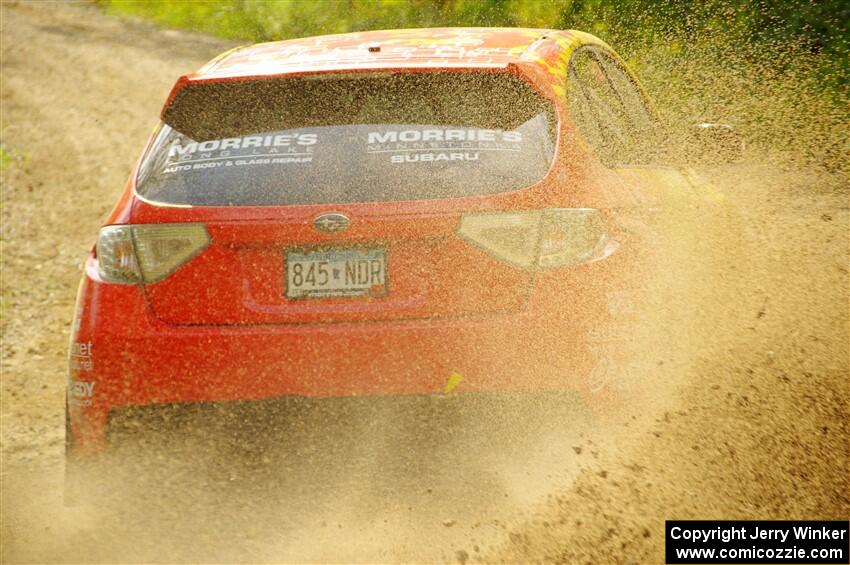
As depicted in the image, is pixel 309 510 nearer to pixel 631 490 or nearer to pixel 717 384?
pixel 631 490

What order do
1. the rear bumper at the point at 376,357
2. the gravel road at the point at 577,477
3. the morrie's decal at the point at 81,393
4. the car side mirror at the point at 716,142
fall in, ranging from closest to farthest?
the rear bumper at the point at 376,357, the gravel road at the point at 577,477, the morrie's decal at the point at 81,393, the car side mirror at the point at 716,142

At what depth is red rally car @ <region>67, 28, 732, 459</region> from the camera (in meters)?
3.60

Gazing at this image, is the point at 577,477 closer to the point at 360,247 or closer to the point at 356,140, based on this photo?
the point at 360,247

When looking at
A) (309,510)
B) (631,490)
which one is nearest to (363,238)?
(309,510)

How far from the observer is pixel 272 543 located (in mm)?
3875

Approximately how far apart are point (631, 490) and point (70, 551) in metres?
1.96

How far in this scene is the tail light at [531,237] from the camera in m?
3.61

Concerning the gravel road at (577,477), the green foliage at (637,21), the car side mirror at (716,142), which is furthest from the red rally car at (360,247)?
the green foliage at (637,21)

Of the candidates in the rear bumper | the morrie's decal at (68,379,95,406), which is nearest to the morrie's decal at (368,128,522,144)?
the rear bumper

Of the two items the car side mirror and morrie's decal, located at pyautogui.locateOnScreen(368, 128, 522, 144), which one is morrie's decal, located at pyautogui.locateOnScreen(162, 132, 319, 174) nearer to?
morrie's decal, located at pyautogui.locateOnScreen(368, 128, 522, 144)

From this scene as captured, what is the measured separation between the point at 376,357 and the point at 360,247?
350 millimetres

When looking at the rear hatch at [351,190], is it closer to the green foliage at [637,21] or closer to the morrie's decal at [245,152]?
the morrie's decal at [245,152]

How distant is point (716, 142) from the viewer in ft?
17.3

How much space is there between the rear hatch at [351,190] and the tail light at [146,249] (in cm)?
4
